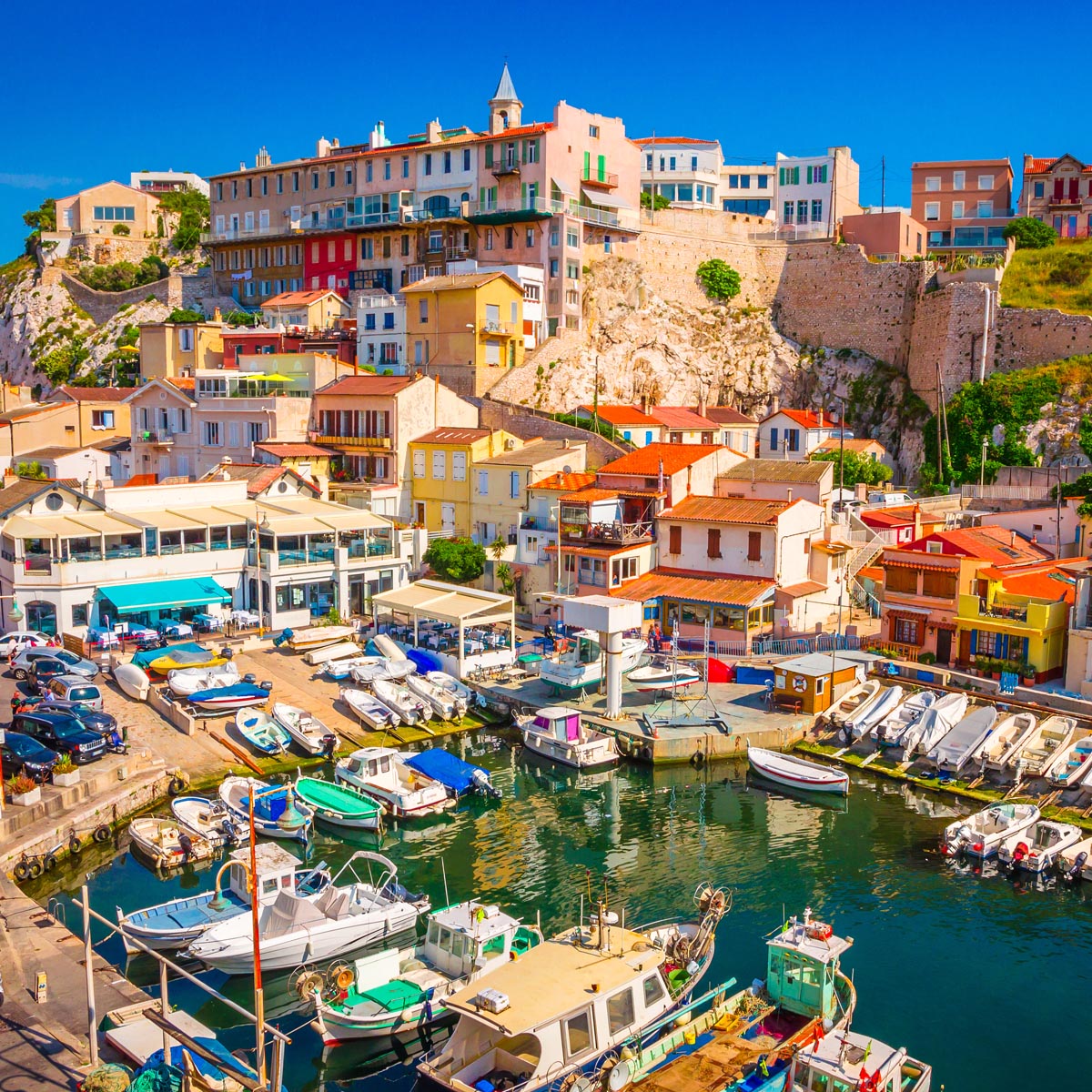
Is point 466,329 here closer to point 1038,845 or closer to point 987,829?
point 987,829

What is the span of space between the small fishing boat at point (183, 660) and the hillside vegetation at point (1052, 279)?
4729 centimetres

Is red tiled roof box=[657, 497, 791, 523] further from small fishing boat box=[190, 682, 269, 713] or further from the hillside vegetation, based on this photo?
the hillside vegetation

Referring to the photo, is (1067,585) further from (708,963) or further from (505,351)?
(505,351)

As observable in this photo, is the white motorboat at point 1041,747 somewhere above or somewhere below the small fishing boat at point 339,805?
above

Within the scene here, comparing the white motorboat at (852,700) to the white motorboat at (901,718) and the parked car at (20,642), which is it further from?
the parked car at (20,642)

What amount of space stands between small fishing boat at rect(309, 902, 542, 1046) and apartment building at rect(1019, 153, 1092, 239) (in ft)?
220

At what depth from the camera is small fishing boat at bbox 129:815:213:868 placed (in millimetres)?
26031

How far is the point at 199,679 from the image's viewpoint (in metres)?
34.5

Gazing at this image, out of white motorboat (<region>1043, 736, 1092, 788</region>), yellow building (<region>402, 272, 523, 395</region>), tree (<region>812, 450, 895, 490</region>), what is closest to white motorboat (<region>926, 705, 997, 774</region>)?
white motorboat (<region>1043, 736, 1092, 788</region>)

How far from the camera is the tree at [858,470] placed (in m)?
58.4

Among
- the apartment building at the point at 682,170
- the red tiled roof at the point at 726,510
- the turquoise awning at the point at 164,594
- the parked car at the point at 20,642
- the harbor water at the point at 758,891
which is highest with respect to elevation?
the apartment building at the point at 682,170

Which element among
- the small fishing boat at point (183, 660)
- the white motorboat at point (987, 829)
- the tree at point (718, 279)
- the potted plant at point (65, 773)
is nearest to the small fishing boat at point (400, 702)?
the small fishing boat at point (183, 660)

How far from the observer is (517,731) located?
36.0 m

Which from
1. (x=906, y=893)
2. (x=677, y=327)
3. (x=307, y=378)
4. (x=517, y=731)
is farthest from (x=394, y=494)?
(x=906, y=893)
